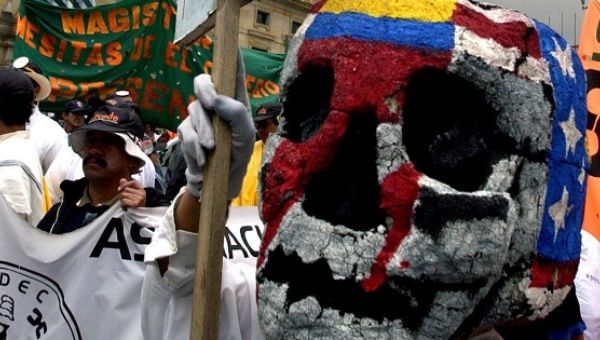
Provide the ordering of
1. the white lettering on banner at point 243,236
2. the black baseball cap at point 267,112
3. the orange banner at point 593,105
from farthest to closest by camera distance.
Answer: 1. the black baseball cap at point 267,112
2. the orange banner at point 593,105
3. the white lettering on banner at point 243,236

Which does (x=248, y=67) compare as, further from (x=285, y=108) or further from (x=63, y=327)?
(x=285, y=108)

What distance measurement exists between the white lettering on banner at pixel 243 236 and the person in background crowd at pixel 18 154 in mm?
987

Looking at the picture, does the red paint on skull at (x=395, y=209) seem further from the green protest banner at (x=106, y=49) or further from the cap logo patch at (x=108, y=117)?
the green protest banner at (x=106, y=49)

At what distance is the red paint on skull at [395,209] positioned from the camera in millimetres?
1636

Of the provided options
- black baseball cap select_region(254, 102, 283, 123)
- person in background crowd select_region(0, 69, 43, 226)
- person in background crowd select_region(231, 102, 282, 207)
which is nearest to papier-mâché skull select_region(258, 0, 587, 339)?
person in background crowd select_region(0, 69, 43, 226)

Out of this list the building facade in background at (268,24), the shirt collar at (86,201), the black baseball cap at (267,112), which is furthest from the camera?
the building facade in background at (268,24)

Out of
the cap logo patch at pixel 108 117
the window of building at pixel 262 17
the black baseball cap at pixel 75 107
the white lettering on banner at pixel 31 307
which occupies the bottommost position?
the white lettering on banner at pixel 31 307

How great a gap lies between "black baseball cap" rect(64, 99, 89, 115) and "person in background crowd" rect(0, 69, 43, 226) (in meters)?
2.34

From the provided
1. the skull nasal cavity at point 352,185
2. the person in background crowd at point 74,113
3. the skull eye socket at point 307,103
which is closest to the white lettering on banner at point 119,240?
the skull eye socket at point 307,103

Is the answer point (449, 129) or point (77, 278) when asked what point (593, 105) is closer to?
point (449, 129)

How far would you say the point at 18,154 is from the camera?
135 inches

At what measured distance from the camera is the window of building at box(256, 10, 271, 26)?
118 feet

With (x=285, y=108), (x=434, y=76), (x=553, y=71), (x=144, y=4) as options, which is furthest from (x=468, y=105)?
(x=144, y=4)

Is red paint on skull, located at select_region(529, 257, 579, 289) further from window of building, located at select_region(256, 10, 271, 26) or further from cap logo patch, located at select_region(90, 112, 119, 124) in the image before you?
window of building, located at select_region(256, 10, 271, 26)
